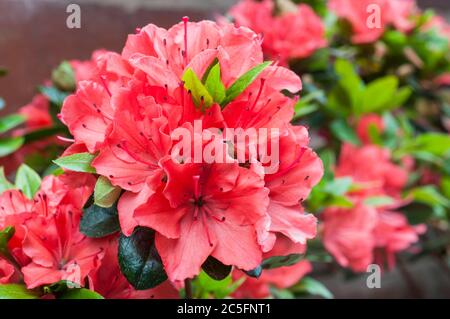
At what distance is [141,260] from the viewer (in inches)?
20.7

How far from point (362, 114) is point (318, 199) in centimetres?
34

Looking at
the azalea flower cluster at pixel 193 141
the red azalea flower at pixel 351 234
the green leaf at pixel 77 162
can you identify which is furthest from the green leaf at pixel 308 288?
the green leaf at pixel 77 162

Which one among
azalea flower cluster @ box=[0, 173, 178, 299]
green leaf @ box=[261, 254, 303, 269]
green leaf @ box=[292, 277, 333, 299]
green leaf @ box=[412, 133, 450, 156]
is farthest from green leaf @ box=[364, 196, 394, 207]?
azalea flower cluster @ box=[0, 173, 178, 299]

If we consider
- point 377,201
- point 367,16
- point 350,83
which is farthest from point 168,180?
point 367,16

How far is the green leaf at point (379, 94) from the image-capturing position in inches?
44.9

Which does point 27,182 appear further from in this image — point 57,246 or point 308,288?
point 308,288

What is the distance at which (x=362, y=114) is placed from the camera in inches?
47.5

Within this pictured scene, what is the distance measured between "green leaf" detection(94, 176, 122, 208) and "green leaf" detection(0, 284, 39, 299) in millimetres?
112

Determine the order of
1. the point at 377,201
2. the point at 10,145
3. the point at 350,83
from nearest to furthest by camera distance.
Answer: the point at 10,145
the point at 377,201
the point at 350,83

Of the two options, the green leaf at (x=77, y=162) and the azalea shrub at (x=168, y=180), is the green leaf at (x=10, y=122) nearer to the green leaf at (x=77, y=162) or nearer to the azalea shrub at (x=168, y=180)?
the azalea shrub at (x=168, y=180)

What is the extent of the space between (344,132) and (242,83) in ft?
2.26

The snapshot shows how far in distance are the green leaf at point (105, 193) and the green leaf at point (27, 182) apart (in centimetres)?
17

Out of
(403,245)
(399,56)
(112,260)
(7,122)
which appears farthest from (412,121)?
(112,260)

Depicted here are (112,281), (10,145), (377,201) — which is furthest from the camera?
(377,201)
